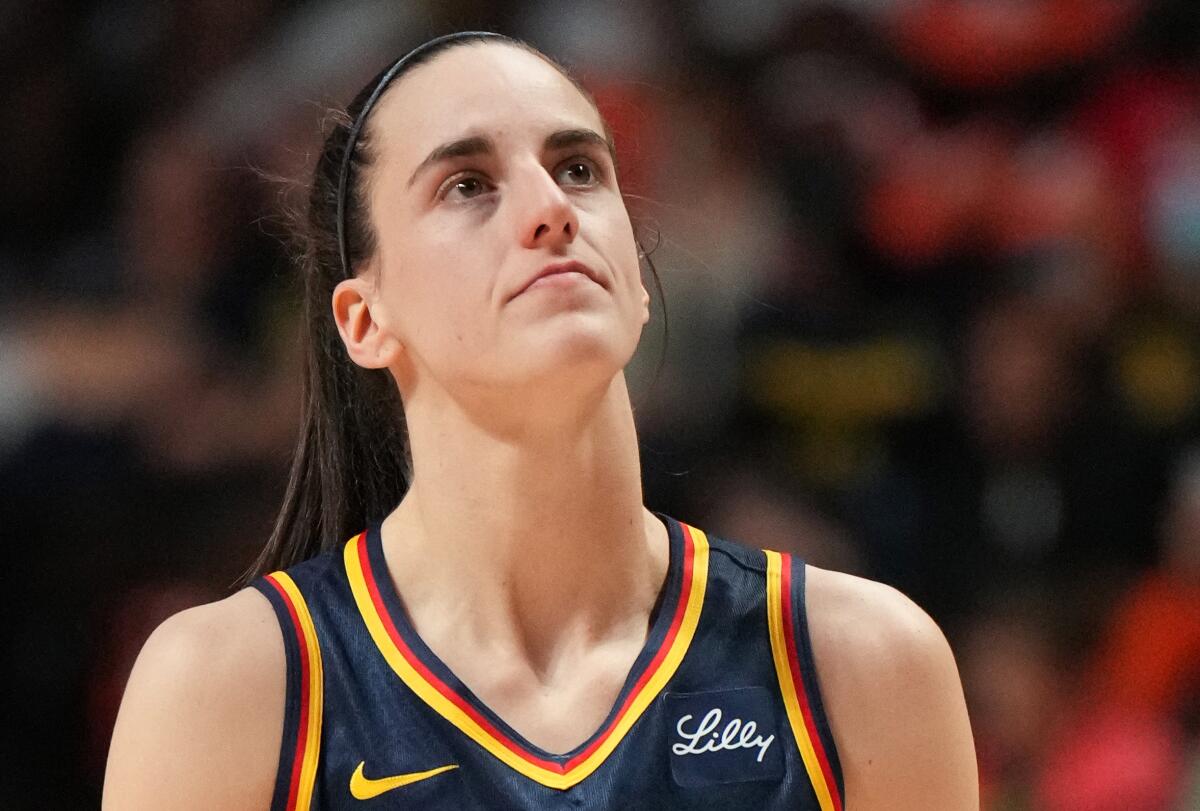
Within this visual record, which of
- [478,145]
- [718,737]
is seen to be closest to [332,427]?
[478,145]

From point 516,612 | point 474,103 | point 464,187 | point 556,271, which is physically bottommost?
point 516,612

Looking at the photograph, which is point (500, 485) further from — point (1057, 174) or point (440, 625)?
point (1057, 174)

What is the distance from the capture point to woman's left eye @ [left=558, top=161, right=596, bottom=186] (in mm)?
2562

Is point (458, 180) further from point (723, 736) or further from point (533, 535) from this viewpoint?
point (723, 736)

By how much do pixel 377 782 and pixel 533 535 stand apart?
449 mm

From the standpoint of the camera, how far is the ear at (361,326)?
8.52 ft

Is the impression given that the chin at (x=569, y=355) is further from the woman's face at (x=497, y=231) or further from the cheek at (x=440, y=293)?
the cheek at (x=440, y=293)

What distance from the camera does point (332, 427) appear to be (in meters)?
2.81

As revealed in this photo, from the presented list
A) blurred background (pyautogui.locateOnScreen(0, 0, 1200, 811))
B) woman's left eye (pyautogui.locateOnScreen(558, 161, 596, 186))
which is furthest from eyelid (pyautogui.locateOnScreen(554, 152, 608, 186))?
blurred background (pyautogui.locateOnScreen(0, 0, 1200, 811))

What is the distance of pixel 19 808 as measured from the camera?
3703 mm

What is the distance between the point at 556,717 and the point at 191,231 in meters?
2.33

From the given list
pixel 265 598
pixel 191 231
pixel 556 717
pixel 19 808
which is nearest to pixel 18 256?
pixel 191 231

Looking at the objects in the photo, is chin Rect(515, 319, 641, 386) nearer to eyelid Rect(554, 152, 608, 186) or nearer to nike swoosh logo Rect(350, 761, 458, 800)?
eyelid Rect(554, 152, 608, 186)

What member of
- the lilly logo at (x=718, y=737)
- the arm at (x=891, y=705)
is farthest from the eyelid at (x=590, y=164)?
the lilly logo at (x=718, y=737)
